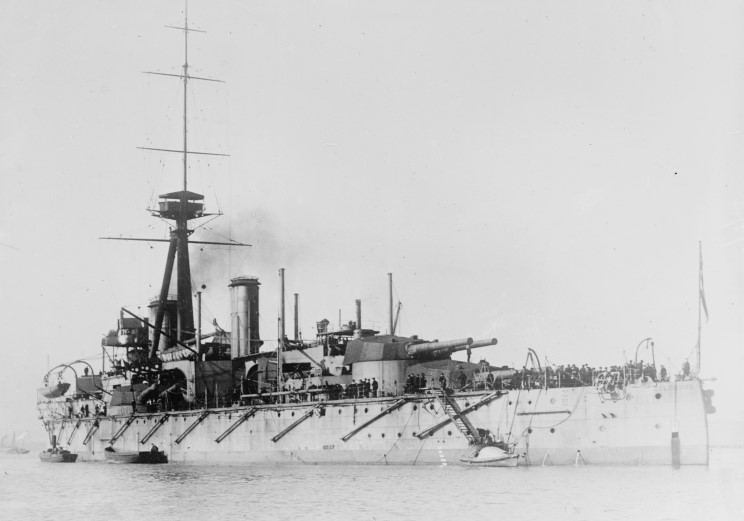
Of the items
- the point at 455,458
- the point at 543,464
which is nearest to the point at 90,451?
the point at 455,458

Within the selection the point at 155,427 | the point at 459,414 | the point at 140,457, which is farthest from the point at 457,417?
the point at 155,427

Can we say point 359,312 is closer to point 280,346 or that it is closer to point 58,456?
point 280,346

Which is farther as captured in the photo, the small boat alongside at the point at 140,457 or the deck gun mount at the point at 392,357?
the small boat alongside at the point at 140,457

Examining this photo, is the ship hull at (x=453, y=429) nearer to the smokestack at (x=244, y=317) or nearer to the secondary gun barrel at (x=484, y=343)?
the secondary gun barrel at (x=484, y=343)

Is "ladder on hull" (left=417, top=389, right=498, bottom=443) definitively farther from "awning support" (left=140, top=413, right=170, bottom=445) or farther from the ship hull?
"awning support" (left=140, top=413, right=170, bottom=445)

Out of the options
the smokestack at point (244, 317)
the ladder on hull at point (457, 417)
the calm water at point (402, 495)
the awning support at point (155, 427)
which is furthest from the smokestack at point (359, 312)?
the ladder on hull at point (457, 417)

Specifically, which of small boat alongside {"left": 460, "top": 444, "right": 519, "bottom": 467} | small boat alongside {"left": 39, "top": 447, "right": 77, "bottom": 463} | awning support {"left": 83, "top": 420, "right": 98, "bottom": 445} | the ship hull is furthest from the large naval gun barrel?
small boat alongside {"left": 39, "top": 447, "right": 77, "bottom": 463}

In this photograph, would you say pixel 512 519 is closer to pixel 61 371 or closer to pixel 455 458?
pixel 455 458
